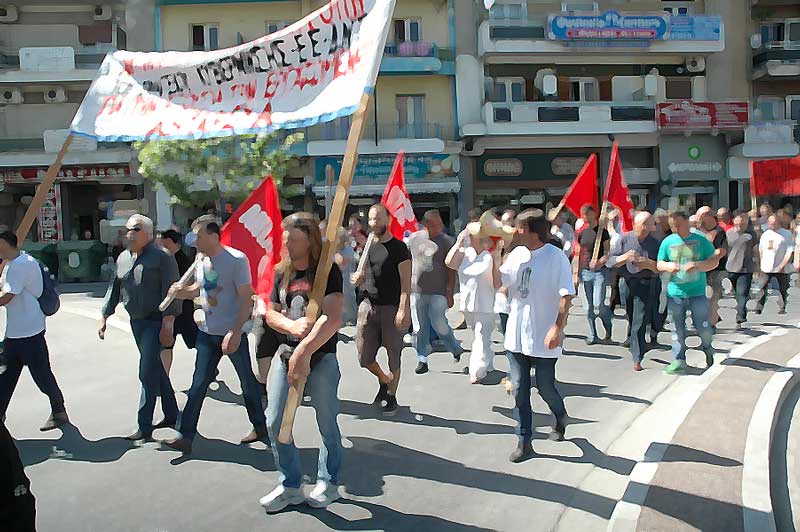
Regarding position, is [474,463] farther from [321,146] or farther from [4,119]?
[4,119]

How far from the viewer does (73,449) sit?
219 inches

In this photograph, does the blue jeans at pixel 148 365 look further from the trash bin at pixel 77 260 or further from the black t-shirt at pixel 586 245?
the trash bin at pixel 77 260

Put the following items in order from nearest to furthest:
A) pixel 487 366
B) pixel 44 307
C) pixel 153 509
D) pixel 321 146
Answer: pixel 153 509
pixel 44 307
pixel 487 366
pixel 321 146

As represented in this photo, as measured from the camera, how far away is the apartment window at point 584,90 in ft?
86.3

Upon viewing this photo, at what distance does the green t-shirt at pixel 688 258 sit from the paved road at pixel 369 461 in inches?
37.4

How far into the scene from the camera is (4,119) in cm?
2611

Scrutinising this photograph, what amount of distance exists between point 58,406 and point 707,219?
798cm

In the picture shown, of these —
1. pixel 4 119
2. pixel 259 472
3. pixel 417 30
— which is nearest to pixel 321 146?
pixel 417 30

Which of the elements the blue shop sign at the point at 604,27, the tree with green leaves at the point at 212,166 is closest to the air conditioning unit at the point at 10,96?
the tree with green leaves at the point at 212,166

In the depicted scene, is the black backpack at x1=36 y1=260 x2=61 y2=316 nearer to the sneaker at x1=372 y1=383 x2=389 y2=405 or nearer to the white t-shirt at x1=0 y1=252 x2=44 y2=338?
the white t-shirt at x1=0 y1=252 x2=44 y2=338

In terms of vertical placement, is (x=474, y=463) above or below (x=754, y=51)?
below

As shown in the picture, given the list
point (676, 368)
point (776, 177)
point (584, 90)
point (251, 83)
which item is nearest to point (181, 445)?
point (251, 83)

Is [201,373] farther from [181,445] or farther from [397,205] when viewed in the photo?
[397,205]

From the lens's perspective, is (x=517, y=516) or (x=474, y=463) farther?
(x=474, y=463)
